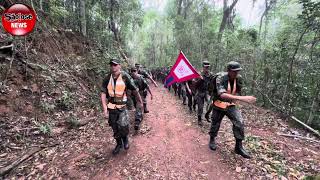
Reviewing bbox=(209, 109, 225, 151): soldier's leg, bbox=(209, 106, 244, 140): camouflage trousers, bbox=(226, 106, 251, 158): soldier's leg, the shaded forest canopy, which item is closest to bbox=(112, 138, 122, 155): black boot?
bbox=(209, 109, 225, 151): soldier's leg

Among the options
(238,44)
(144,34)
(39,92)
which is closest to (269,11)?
(238,44)

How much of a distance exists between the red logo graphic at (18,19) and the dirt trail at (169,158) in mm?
3694

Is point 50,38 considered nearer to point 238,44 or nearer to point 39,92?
point 39,92

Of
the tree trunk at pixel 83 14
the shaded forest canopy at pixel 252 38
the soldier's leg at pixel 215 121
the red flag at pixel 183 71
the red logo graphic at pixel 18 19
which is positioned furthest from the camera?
the tree trunk at pixel 83 14

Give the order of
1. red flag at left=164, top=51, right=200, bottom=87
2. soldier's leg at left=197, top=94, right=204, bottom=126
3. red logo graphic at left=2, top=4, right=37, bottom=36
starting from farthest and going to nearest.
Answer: red flag at left=164, top=51, right=200, bottom=87 < soldier's leg at left=197, top=94, right=204, bottom=126 < red logo graphic at left=2, top=4, right=37, bottom=36

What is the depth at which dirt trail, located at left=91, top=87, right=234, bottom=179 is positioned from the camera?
12.7 feet

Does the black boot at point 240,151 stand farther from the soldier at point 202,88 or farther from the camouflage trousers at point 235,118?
the soldier at point 202,88

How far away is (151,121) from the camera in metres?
7.01

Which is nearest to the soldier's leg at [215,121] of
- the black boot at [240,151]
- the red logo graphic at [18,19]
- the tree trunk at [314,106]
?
the black boot at [240,151]

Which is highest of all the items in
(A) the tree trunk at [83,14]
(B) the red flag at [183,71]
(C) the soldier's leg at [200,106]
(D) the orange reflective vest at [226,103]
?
(A) the tree trunk at [83,14]

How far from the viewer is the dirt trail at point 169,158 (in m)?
3.87

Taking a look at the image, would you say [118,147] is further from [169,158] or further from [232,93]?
[232,93]

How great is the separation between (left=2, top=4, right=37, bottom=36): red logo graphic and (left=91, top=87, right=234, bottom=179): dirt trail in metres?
3.69

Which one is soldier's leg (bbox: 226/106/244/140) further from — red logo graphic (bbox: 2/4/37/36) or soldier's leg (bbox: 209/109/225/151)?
red logo graphic (bbox: 2/4/37/36)
